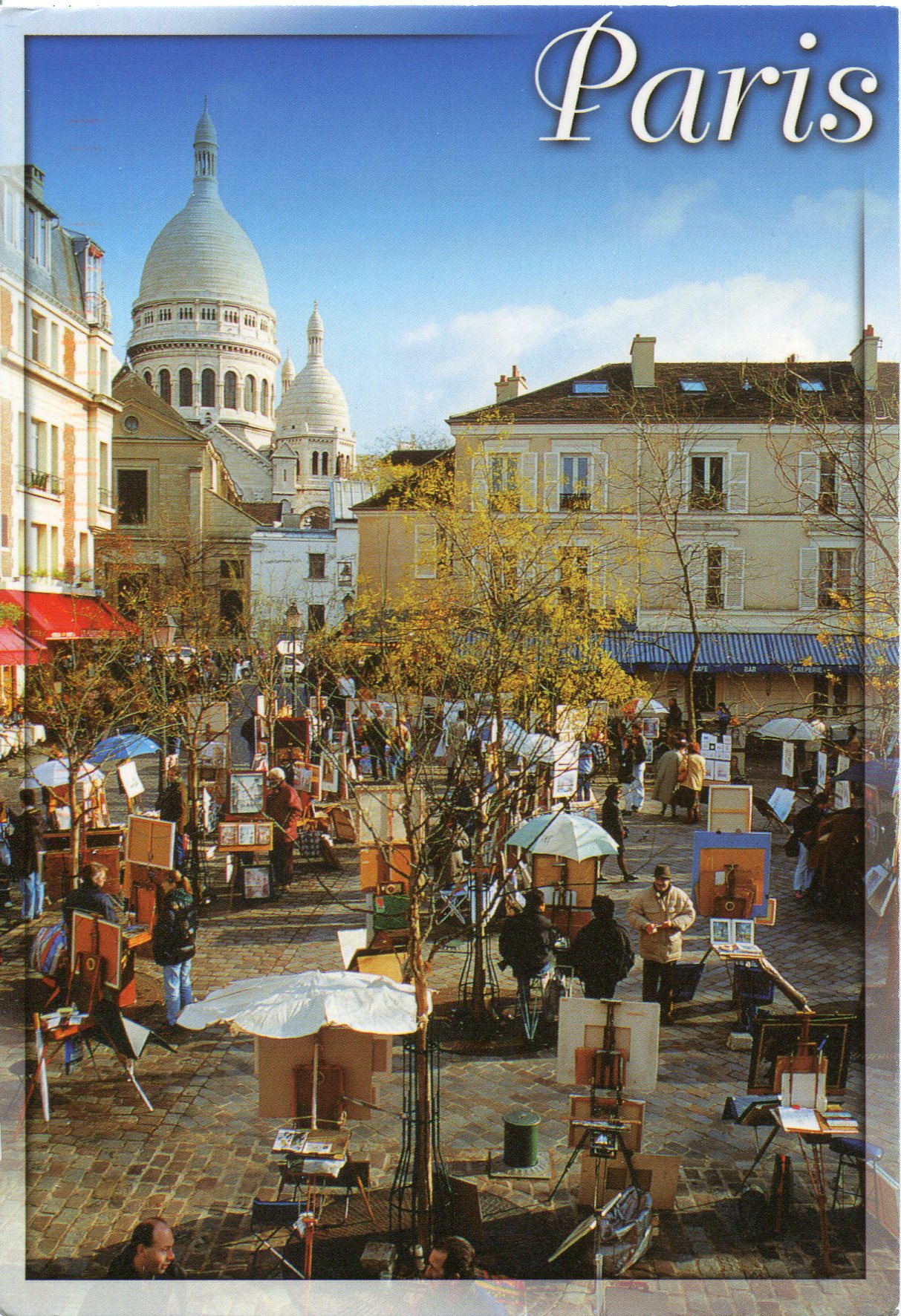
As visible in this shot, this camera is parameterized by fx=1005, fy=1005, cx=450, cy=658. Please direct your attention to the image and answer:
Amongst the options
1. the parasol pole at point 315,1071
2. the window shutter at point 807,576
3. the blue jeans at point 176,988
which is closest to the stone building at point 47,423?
the blue jeans at point 176,988

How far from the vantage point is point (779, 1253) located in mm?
6395

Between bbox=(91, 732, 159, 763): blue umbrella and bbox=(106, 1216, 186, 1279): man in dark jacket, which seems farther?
bbox=(91, 732, 159, 763): blue umbrella

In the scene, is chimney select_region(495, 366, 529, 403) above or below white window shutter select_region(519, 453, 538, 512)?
above

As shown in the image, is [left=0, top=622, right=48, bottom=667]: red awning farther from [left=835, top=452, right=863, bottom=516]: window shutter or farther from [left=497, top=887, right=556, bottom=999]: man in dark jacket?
[left=835, top=452, right=863, bottom=516]: window shutter

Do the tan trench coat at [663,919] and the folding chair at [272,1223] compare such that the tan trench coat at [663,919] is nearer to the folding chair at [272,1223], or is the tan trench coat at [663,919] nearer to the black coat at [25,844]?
the folding chair at [272,1223]

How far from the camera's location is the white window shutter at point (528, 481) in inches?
1048

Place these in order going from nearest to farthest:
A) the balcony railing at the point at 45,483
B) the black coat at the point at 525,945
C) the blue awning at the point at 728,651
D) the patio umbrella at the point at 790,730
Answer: the black coat at the point at 525,945, the balcony railing at the point at 45,483, the patio umbrella at the point at 790,730, the blue awning at the point at 728,651

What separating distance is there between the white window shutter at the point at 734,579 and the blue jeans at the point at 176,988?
24.3m

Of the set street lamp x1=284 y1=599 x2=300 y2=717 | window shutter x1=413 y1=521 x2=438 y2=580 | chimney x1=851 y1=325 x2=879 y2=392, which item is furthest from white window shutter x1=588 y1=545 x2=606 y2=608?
chimney x1=851 y1=325 x2=879 y2=392

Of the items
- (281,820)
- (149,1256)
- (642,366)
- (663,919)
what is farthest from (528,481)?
(149,1256)

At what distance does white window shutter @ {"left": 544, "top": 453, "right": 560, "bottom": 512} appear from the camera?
28000 millimetres

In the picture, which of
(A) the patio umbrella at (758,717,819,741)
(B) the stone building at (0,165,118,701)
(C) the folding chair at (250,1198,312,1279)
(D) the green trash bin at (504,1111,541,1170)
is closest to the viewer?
(C) the folding chair at (250,1198,312,1279)

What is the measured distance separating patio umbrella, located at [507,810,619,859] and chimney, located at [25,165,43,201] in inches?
297

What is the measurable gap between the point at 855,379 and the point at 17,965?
1155 centimetres
